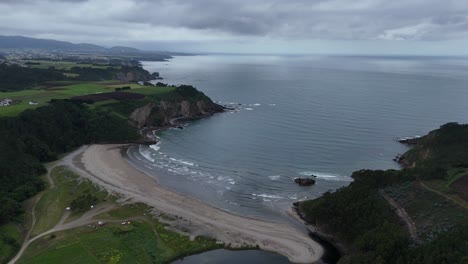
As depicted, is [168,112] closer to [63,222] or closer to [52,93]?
[52,93]

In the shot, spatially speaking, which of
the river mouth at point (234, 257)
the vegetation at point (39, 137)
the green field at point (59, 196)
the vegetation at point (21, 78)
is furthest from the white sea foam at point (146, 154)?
the vegetation at point (21, 78)

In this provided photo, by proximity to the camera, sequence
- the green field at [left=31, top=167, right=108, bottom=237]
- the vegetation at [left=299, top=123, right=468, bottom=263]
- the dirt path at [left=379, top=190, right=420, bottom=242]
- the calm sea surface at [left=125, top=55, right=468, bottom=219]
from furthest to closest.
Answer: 1. the calm sea surface at [left=125, top=55, right=468, bottom=219]
2. the green field at [left=31, top=167, right=108, bottom=237]
3. the dirt path at [left=379, top=190, right=420, bottom=242]
4. the vegetation at [left=299, top=123, right=468, bottom=263]

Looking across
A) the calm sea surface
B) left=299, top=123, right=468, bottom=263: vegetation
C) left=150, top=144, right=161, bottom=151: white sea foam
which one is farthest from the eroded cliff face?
left=299, top=123, right=468, bottom=263: vegetation

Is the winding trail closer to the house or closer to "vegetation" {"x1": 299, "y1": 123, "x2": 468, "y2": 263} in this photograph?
"vegetation" {"x1": 299, "y1": 123, "x2": 468, "y2": 263}

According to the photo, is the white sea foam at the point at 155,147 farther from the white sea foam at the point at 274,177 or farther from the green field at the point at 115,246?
the green field at the point at 115,246

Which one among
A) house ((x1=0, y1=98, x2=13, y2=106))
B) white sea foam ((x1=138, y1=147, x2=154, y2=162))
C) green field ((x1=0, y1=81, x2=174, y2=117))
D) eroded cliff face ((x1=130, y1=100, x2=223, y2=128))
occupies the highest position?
green field ((x1=0, y1=81, x2=174, y2=117))

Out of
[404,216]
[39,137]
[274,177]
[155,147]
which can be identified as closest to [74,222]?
[274,177]
